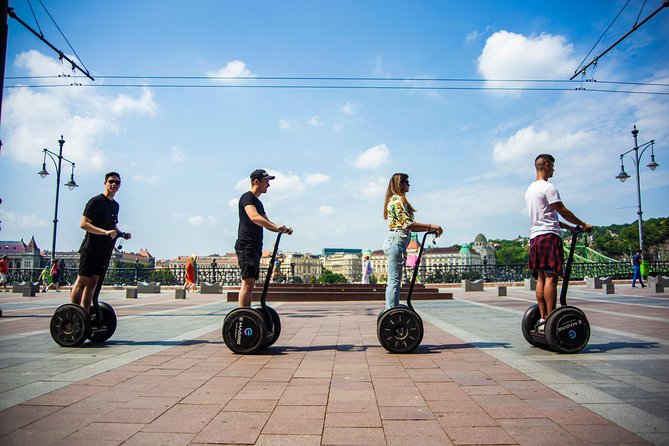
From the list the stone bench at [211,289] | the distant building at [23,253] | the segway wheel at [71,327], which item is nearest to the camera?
the segway wheel at [71,327]

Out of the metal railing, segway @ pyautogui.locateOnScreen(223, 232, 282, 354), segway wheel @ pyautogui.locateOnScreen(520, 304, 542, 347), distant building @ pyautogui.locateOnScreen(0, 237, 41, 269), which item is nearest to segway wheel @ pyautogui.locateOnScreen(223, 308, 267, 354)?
segway @ pyautogui.locateOnScreen(223, 232, 282, 354)

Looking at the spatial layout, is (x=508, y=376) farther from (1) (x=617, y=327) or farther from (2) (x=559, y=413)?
(1) (x=617, y=327)

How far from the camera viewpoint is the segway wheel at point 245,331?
15.0ft

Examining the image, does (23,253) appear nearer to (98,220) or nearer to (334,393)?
(98,220)

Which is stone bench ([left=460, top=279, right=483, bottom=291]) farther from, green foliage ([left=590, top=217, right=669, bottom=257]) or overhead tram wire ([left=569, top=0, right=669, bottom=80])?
green foliage ([left=590, top=217, right=669, bottom=257])

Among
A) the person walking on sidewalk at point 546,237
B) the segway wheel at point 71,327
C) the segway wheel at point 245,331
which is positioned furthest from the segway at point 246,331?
the person walking on sidewalk at point 546,237

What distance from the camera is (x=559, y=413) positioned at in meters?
2.58

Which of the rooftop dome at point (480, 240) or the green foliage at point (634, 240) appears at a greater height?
the rooftop dome at point (480, 240)

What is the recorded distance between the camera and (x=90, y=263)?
508 centimetres

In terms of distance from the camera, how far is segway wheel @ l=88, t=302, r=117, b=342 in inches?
204

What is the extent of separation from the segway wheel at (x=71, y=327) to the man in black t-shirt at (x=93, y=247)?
17 cm

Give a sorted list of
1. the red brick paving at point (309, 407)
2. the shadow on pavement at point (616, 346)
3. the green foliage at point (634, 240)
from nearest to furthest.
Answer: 1. the red brick paving at point (309, 407)
2. the shadow on pavement at point (616, 346)
3. the green foliage at point (634, 240)

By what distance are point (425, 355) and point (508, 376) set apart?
111cm

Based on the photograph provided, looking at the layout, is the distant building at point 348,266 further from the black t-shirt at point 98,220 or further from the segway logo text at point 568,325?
the segway logo text at point 568,325
